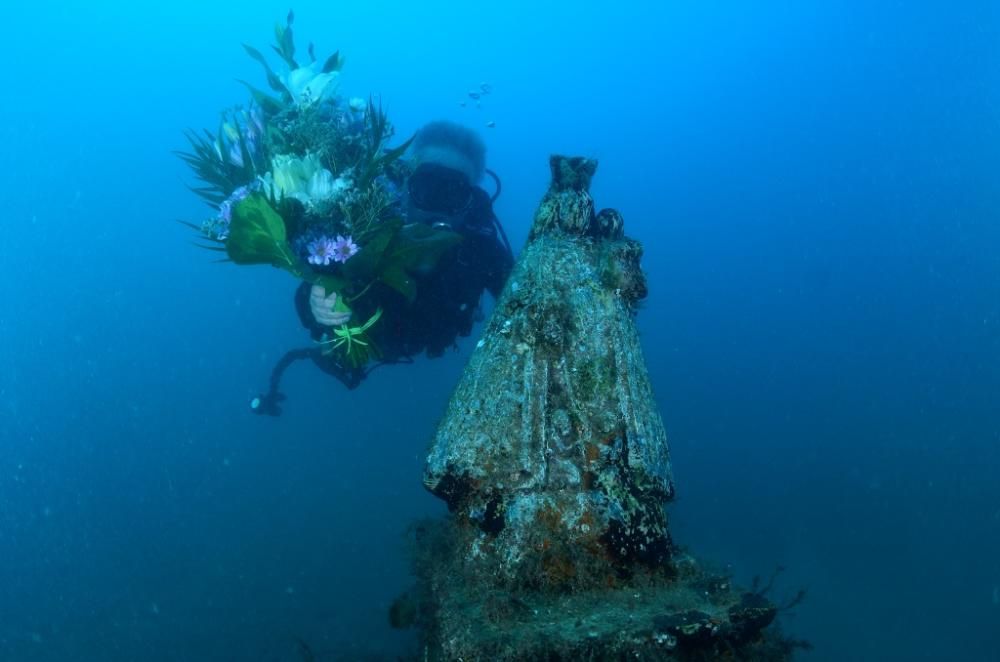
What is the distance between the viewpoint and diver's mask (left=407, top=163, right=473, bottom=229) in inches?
224

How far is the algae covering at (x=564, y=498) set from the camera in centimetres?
254

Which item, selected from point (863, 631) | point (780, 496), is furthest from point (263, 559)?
point (780, 496)

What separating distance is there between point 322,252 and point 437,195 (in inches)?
77.3

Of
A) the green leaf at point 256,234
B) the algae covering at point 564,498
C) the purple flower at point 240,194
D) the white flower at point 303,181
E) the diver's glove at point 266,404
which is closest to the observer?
the algae covering at point 564,498

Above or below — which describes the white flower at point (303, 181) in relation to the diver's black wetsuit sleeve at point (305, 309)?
above

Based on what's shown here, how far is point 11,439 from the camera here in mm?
33156

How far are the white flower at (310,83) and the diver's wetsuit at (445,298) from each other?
1.65 meters

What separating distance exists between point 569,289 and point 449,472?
1314mm

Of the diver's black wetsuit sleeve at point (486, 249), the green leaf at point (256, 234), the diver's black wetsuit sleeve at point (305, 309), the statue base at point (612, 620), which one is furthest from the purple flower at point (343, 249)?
the statue base at point (612, 620)

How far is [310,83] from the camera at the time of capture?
17.0 ft

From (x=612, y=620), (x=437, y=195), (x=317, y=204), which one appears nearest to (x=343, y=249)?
(x=317, y=204)

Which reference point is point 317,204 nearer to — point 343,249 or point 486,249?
point 343,249

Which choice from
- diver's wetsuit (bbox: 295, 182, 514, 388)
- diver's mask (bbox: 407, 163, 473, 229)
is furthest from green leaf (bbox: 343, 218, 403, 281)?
diver's mask (bbox: 407, 163, 473, 229)

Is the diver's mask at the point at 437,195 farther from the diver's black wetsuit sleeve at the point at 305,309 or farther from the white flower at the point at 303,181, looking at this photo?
the white flower at the point at 303,181
